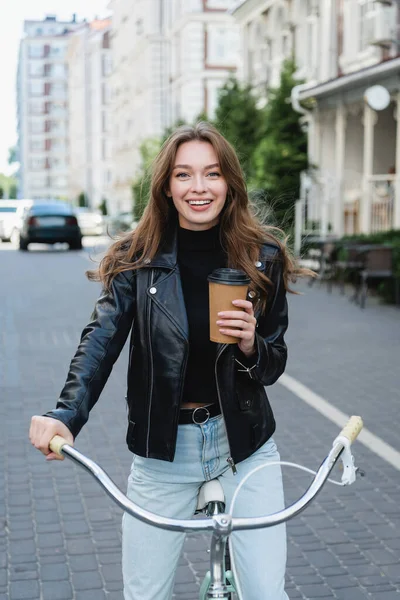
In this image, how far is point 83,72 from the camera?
101688 mm

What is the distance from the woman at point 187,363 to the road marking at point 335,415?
3.65 m

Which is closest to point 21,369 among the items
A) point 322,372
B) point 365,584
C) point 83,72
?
point 322,372

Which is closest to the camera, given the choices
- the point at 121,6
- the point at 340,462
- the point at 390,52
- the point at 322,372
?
the point at 340,462

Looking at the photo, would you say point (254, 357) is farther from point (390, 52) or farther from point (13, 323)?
point (390, 52)

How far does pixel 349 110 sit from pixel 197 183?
2146cm

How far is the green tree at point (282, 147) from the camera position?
2403cm

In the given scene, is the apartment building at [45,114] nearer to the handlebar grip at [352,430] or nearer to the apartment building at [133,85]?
the apartment building at [133,85]

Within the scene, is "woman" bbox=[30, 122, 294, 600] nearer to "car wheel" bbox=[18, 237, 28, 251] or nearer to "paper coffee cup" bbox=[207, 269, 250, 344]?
"paper coffee cup" bbox=[207, 269, 250, 344]

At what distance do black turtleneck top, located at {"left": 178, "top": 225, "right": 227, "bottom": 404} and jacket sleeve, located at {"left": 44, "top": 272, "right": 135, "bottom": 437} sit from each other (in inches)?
6.5

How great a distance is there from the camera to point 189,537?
16.9ft

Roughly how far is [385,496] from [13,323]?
8.44 metres

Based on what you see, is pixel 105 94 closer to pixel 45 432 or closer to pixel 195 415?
pixel 195 415

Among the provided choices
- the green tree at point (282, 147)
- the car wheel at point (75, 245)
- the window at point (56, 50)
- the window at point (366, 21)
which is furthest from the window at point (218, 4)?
the window at point (56, 50)

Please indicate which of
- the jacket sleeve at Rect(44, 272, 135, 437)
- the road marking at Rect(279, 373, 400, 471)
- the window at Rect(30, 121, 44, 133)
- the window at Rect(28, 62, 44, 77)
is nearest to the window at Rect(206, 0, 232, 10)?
the road marking at Rect(279, 373, 400, 471)
